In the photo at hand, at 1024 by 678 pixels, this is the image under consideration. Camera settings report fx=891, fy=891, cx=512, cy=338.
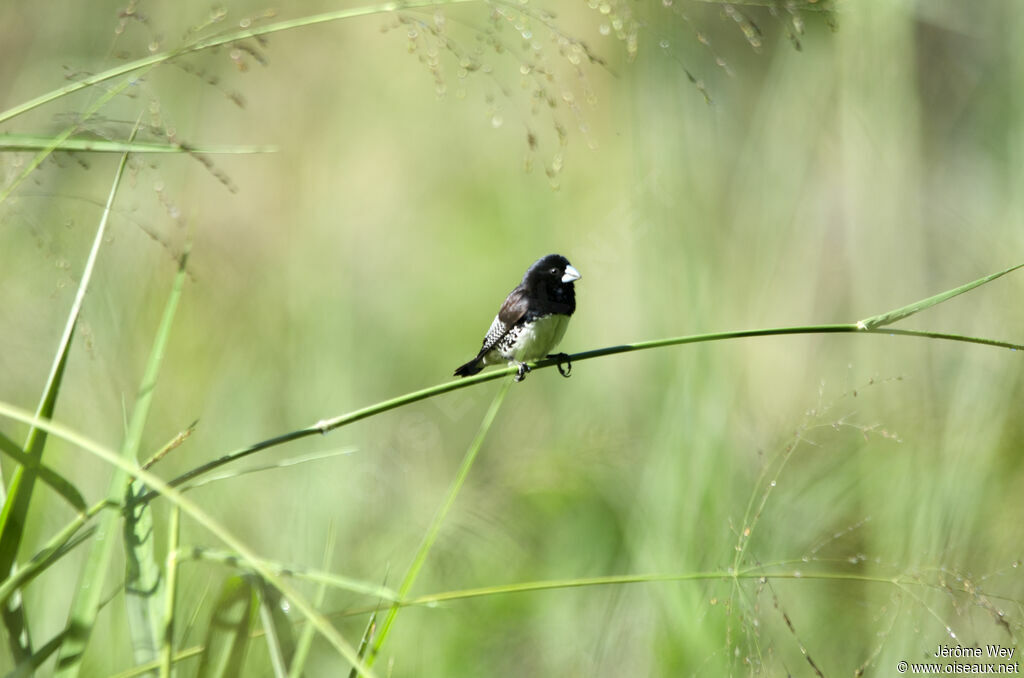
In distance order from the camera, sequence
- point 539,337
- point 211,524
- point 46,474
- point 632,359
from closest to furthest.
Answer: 1. point 211,524
2. point 46,474
3. point 539,337
4. point 632,359

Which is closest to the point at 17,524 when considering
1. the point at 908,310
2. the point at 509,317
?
the point at 908,310

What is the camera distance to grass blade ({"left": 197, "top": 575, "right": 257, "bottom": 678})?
40.8 inches

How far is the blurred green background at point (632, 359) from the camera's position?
5.49ft

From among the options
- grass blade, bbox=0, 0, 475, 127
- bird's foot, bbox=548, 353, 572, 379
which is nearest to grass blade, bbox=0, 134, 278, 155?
grass blade, bbox=0, 0, 475, 127

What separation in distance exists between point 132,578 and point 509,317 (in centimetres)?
191

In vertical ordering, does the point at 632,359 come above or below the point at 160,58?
below

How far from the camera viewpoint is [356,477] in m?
2.52

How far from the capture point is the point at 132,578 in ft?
3.46

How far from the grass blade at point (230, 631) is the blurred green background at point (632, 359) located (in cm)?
15

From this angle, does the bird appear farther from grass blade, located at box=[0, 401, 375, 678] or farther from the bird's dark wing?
grass blade, located at box=[0, 401, 375, 678]

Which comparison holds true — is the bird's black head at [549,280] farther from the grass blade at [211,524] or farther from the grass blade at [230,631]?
the grass blade at [211,524]

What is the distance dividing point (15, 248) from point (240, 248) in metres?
2.33

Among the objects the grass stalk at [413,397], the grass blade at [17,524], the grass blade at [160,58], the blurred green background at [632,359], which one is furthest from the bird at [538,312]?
the grass blade at [17,524]

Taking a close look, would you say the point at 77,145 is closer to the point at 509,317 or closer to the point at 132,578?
the point at 132,578
